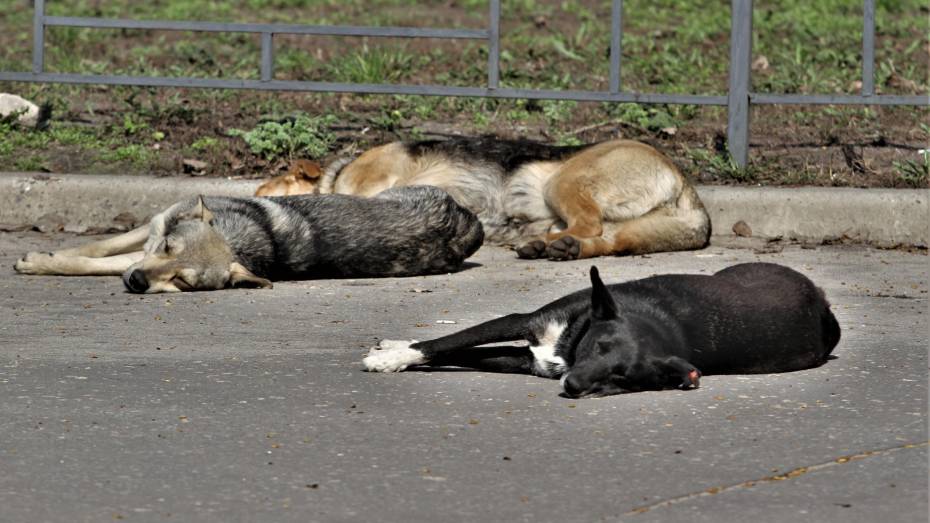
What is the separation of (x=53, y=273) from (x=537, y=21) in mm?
7354

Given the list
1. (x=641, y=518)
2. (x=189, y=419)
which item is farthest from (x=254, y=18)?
(x=641, y=518)

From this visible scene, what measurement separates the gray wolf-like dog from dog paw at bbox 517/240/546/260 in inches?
19.5

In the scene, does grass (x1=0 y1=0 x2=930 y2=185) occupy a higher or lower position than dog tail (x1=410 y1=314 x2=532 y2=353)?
higher

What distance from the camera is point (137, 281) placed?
7414 millimetres

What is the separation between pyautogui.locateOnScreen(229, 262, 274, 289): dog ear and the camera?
7.61 metres

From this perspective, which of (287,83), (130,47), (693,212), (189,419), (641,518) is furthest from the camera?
(130,47)

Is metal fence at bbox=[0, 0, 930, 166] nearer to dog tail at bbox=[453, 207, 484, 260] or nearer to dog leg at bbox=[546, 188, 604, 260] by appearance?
dog leg at bbox=[546, 188, 604, 260]

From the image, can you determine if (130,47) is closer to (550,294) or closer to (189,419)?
(550,294)

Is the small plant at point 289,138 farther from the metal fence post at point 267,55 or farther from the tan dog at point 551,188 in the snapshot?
the tan dog at point 551,188

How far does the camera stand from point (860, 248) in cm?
938

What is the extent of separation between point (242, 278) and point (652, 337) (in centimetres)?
315

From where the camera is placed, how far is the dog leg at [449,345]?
5.53 m

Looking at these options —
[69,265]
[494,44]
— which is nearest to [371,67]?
[494,44]

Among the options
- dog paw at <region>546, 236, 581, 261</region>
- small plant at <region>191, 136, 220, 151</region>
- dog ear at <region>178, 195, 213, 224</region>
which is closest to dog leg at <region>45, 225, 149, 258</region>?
dog ear at <region>178, 195, 213, 224</region>
